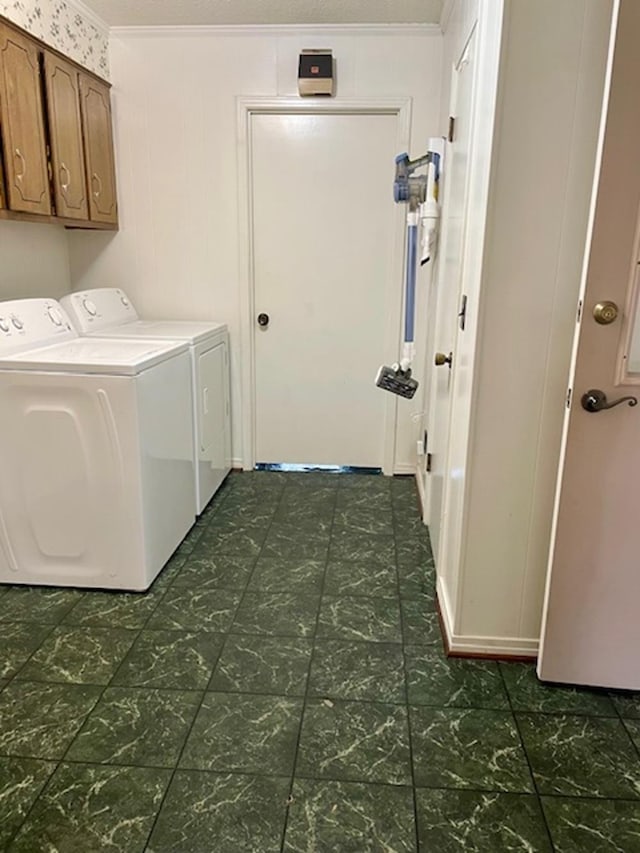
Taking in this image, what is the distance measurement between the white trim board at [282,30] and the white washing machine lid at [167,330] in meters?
1.46

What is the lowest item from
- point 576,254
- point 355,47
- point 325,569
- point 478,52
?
point 325,569

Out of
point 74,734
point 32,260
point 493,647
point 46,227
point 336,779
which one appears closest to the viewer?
point 336,779

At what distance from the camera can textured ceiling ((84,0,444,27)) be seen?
280cm

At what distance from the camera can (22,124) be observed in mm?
2471

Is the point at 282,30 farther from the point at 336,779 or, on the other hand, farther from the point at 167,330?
the point at 336,779

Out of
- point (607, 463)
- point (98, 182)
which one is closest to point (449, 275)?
point (607, 463)

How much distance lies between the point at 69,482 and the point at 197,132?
2049 mm

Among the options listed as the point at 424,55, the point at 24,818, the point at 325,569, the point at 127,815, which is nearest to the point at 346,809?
the point at 127,815

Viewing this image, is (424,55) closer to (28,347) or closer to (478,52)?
(478,52)

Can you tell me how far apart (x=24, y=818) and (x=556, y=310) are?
182cm

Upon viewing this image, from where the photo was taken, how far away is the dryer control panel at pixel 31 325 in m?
2.37

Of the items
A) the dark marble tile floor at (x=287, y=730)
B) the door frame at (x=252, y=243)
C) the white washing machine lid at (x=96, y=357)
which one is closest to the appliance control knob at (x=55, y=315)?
the white washing machine lid at (x=96, y=357)

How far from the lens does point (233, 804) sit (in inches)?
55.9

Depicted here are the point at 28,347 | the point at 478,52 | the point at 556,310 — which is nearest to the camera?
the point at 556,310
